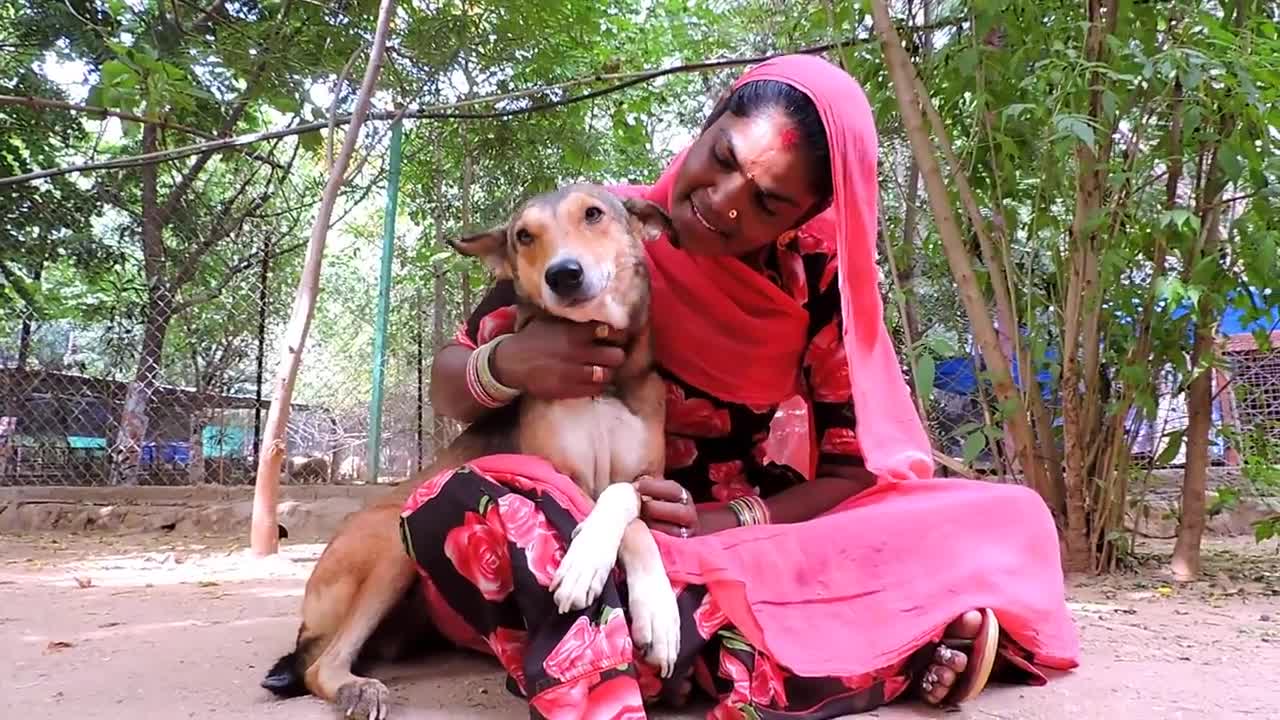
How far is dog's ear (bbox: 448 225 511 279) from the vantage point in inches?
100

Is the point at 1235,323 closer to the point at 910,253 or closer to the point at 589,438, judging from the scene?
the point at 910,253

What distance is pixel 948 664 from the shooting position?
2.07m

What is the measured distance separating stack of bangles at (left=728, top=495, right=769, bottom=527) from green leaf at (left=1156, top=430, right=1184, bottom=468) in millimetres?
2556

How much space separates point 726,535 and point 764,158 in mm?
906

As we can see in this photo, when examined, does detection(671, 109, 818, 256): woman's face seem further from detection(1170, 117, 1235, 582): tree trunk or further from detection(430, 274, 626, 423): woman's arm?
detection(1170, 117, 1235, 582): tree trunk

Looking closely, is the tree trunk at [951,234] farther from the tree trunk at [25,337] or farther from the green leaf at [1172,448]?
the tree trunk at [25,337]

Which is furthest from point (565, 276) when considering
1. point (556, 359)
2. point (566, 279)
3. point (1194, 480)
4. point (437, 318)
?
point (437, 318)

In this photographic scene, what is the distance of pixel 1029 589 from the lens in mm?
2217

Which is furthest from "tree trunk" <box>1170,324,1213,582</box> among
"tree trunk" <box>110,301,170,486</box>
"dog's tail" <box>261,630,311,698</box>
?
"tree trunk" <box>110,301,170,486</box>

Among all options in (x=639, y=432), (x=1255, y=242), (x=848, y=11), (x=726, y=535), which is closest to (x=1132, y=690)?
(x=726, y=535)

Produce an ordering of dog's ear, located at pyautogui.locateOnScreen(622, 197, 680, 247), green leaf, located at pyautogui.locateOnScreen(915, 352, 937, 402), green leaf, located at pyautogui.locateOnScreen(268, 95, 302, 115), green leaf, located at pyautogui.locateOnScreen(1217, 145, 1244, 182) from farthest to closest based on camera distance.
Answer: green leaf, located at pyautogui.locateOnScreen(268, 95, 302, 115), green leaf, located at pyautogui.locateOnScreen(915, 352, 937, 402), green leaf, located at pyautogui.locateOnScreen(1217, 145, 1244, 182), dog's ear, located at pyautogui.locateOnScreen(622, 197, 680, 247)

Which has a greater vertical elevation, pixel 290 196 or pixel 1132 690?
pixel 290 196

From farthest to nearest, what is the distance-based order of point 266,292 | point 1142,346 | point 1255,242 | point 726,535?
point 266,292 → point 1142,346 → point 1255,242 → point 726,535

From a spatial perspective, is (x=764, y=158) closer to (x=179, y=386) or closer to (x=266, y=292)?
(x=266, y=292)
